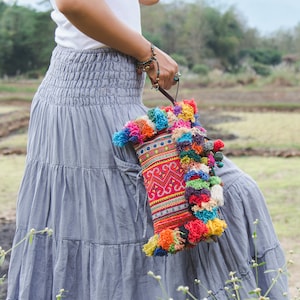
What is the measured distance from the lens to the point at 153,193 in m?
1.83

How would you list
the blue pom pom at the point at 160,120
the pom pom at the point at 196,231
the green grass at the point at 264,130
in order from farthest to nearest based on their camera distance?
the green grass at the point at 264,130
the blue pom pom at the point at 160,120
the pom pom at the point at 196,231

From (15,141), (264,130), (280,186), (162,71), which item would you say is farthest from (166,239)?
(264,130)

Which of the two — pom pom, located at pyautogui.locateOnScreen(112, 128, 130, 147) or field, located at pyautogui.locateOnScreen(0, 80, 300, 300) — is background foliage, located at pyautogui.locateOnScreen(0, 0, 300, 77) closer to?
field, located at pyautogui.locateOnScreen(0, 80, 300, 300)

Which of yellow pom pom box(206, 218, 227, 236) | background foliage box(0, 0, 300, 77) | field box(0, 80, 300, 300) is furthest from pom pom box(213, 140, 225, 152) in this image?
background foliage box(0, 0, 300, 77)

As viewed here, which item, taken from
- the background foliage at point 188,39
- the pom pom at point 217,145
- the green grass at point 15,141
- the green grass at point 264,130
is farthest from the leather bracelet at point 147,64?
the background foliage at point 188,39

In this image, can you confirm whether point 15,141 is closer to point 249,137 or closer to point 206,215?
point 249,137

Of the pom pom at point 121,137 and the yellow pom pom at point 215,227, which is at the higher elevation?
the pom pom at point 121,137

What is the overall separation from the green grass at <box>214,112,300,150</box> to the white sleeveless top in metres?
4.99

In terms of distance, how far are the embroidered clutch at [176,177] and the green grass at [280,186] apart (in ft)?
Result: 6.74

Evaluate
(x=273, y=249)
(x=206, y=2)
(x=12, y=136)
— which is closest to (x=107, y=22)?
(x=273, y=249)

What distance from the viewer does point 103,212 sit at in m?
1.92

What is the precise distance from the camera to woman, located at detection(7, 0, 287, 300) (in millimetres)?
1916

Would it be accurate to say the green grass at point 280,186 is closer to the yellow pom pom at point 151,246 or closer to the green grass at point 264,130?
the green grass at point 264,130

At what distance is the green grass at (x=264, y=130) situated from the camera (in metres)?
7.14
